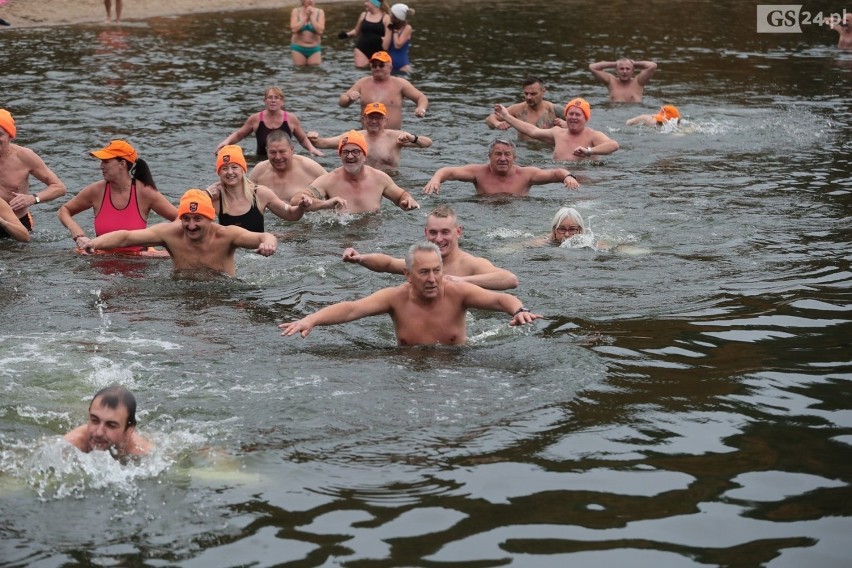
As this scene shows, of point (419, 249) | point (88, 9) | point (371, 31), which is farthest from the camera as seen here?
point (88, 9)

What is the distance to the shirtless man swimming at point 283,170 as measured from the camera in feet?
47.4

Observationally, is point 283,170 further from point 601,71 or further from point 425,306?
point 601,71

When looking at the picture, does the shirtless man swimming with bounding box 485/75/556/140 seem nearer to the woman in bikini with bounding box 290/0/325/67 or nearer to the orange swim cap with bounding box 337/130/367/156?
the orange swim cap with bounding box 337/130/367/156

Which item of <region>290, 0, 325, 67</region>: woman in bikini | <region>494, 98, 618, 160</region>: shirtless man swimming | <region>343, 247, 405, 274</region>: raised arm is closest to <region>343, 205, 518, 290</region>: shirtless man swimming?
<region>343, 247, 405, 274</region>: raised arm

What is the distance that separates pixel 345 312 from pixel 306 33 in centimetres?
1615

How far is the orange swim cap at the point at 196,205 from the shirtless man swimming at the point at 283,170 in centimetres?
296

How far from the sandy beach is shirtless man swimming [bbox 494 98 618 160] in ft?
51.9

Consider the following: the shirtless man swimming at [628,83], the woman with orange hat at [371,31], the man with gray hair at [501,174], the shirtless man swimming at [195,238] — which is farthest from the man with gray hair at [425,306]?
the woman with orange hat at [371,31]

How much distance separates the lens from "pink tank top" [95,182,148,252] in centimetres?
1260

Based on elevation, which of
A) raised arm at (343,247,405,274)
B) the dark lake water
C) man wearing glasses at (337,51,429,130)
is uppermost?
man wearing glasses at (337,51,429,130)

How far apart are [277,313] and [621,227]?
464cm

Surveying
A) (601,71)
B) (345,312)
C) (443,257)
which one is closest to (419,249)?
(345,312)

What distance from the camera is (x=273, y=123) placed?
674 inches

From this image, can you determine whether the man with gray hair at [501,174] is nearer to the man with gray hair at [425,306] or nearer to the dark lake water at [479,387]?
the dark lake water at [479,387]
